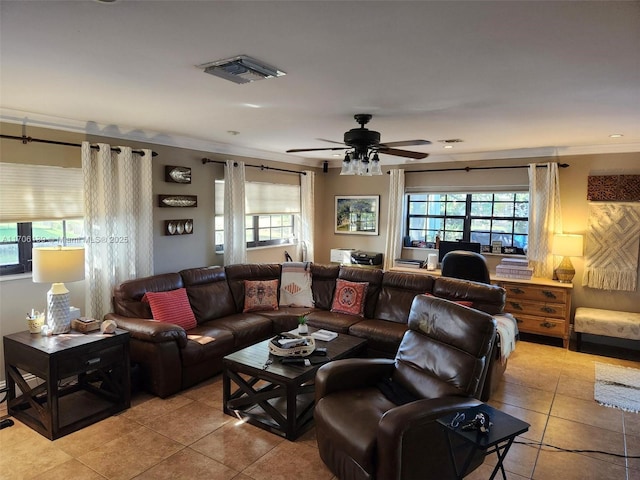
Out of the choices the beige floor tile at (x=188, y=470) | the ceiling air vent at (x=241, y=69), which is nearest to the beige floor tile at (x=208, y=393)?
the beige floor tile at (x=188, y=470)

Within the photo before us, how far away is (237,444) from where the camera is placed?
9.51 feet

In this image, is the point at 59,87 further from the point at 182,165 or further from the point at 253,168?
the point at 253,168

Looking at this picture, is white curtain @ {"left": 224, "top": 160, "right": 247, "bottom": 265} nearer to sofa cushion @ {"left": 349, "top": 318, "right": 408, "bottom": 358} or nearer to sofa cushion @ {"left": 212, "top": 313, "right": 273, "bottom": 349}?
sofa cushion @ {"left": 212, "top": 313, "right": 273, "bottom": 349}

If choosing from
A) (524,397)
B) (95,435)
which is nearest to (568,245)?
(524,397)

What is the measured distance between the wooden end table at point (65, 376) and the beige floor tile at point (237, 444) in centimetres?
91

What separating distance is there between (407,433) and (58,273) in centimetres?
274

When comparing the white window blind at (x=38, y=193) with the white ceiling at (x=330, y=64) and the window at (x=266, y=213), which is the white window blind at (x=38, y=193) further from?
the window at (x=266, y=213)

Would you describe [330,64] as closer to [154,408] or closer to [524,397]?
[154,408]

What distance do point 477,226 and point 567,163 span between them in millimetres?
1392

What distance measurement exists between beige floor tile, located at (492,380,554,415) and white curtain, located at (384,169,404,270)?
2.79 metres

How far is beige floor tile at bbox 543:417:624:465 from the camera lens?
9.48 feet

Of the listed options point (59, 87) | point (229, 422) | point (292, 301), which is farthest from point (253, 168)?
point (229, 422)

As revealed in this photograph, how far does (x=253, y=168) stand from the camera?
5730 millimetres

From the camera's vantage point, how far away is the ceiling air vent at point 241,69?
2.15 m
